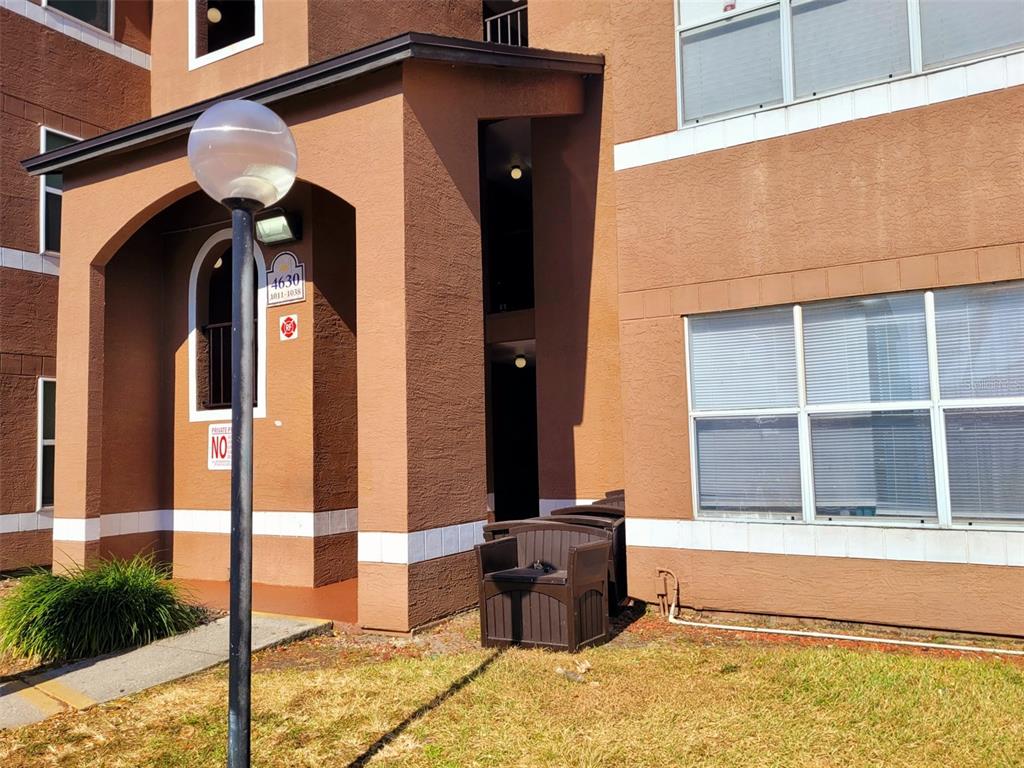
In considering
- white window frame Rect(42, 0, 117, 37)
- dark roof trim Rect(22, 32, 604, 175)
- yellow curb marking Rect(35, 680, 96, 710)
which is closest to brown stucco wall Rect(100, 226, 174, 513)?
dark roof trim Rect(22, 32, 604, 175)

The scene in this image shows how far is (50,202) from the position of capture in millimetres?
11625

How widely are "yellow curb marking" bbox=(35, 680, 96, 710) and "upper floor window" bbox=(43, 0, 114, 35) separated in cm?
999

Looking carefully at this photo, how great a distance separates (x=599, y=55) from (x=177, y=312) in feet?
20.9

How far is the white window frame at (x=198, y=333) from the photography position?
379 inches

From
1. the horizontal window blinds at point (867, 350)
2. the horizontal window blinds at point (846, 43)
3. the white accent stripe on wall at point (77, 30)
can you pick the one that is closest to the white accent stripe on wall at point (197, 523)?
the horizontal window blinds at point (867, 350)

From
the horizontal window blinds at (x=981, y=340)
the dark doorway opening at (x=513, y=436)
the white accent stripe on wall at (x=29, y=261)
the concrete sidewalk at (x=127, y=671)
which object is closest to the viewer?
the concrete sidewalk at (x=127, y=671)

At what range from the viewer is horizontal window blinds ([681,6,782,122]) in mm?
7219

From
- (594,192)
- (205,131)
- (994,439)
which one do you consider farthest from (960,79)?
(205,131)

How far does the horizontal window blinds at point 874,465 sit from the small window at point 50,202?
1056 centimetres

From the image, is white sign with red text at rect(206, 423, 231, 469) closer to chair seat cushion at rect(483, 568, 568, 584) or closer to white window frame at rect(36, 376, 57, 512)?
white window frame at rect(36, 376, 57, 512)

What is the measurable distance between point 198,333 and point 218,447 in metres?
1.57

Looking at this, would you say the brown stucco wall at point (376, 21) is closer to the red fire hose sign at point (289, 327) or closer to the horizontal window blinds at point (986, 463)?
the red fire hose sign at point (289, 327)

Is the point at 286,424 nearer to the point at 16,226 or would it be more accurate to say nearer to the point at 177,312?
the point at 177,312

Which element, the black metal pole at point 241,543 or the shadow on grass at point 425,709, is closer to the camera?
the black metal pole at point 241,543
